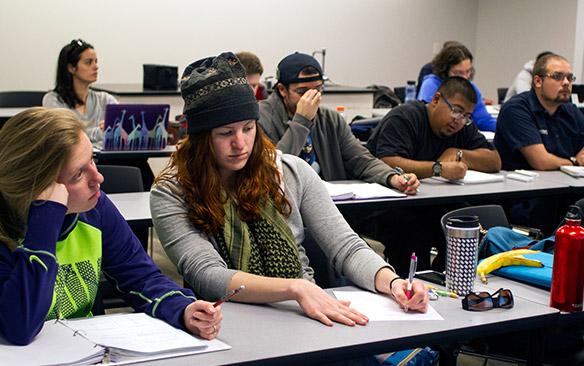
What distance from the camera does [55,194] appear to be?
1782 millimetres

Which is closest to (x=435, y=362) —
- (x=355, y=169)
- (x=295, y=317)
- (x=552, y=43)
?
(x=295, y=317)

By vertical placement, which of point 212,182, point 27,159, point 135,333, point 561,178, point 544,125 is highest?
point 27,159

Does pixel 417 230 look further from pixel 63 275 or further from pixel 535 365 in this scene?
pixel 63 275

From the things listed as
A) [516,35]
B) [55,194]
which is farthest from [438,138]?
[516,35]

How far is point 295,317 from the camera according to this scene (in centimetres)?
Answer: 200

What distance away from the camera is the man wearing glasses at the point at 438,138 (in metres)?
3.85

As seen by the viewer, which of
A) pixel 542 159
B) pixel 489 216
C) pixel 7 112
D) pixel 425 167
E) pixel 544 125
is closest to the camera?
pixel 489 216

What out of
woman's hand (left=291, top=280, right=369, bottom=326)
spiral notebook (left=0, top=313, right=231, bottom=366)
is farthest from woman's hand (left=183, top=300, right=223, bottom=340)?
woman's hand (left=291, top=280, right=369, bottom=326)

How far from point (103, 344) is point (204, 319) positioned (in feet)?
0.75

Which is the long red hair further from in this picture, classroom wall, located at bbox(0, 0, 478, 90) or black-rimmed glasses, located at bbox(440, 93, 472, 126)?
classroom wall, located at bbox(0, 0, 478, 90)

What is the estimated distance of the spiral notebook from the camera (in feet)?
5.39

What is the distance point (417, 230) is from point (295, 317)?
80.5 inches

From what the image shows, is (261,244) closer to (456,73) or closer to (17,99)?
(456,73)

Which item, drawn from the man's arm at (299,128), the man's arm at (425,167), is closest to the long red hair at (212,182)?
the man's arm at (299,128)
